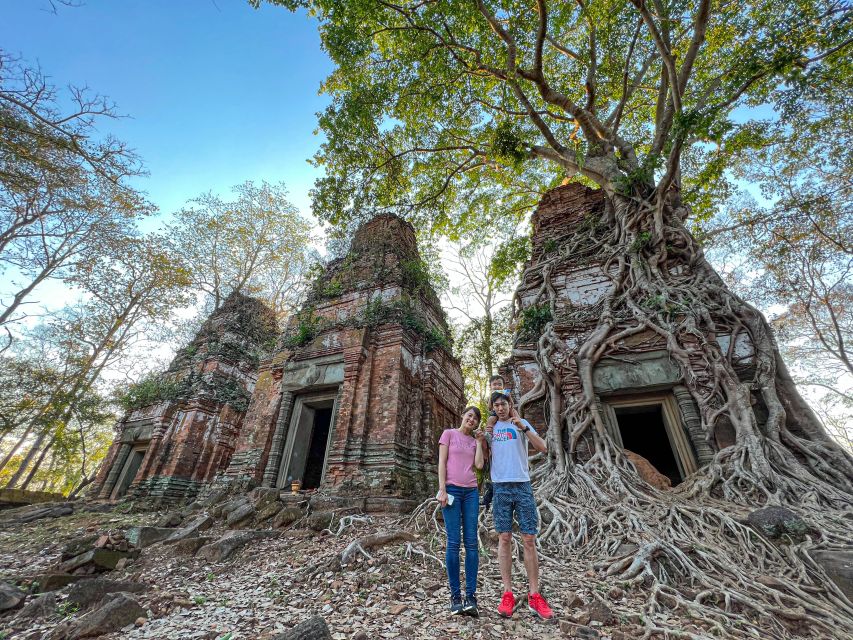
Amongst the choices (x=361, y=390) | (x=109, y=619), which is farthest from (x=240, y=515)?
(x=109, y=619)

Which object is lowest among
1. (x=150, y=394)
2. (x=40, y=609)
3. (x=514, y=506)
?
(x=40, y=609)

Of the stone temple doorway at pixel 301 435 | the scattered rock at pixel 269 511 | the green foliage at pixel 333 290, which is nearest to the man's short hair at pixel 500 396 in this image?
the scattered rock at pixel 269 511

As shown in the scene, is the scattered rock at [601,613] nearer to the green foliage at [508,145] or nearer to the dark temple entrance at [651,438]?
the dark temple entrance at [651,438]

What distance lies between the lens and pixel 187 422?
11.3 m

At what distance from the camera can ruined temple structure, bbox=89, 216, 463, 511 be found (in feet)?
23.4

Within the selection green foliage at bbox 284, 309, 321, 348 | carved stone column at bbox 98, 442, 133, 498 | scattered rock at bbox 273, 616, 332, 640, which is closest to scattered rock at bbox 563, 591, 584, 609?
scattered rock at bbox 273, 616, 332, 640

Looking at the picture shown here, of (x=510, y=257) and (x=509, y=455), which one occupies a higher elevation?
(x=510, y=257)

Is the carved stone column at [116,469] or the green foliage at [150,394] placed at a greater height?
the green foliage at [150,394]

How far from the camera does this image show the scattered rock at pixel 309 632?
2160 millimetres

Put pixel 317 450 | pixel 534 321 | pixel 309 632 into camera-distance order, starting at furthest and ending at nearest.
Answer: pixel 317 450 < pixel 534 321 < pixel 309 632

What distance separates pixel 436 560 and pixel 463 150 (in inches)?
434

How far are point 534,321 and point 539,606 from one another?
499 centimetres

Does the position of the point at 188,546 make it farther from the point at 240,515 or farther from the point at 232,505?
the point at 232,505

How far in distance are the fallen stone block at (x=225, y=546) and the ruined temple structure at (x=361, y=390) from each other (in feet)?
5.94
